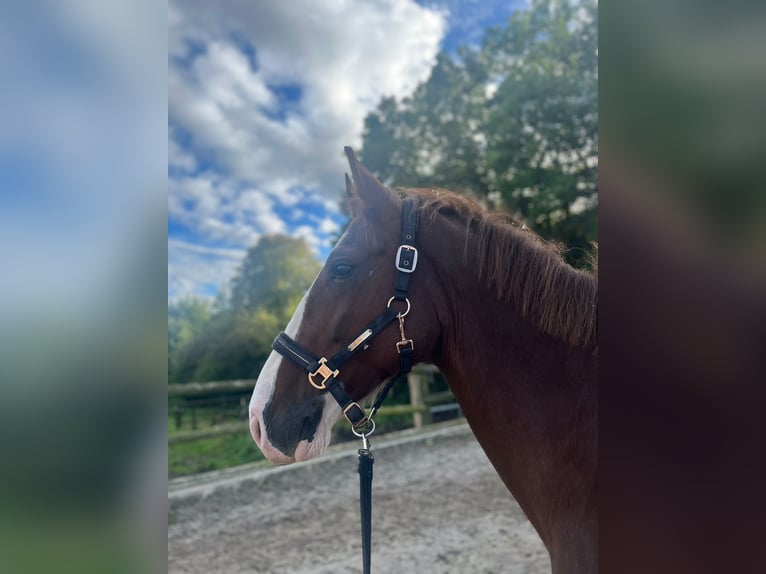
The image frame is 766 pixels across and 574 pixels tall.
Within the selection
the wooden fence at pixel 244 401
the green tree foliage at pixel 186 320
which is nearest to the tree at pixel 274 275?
the green tree foliage at pixel 186 320

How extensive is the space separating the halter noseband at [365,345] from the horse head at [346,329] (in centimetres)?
2

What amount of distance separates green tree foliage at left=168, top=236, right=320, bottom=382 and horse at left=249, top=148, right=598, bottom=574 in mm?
6294

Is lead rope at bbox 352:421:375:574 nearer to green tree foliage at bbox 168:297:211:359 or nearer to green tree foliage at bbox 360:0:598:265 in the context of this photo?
green tree foliage at bbox 168:297:211:359

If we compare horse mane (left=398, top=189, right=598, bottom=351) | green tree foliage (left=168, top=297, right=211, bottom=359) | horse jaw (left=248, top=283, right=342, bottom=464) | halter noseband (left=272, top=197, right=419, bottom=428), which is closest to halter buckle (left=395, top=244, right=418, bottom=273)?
halter noseband (left=272, top=197, right=419, bottom=428)

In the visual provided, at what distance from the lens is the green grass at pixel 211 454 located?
6.07 metres

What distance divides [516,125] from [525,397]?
25.9ft

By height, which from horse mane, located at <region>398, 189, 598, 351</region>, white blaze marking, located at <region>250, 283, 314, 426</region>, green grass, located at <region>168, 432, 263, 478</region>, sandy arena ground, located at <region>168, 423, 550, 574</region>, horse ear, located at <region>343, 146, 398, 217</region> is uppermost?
horse ear, located at <region>343, 146, 398, 217</region>

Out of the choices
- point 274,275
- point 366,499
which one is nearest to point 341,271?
point 366,499

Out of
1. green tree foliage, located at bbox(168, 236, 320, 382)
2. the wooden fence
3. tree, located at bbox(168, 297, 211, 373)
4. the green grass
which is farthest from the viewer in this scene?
green tree foliage, located at bbox(168, 236, 320, 382)

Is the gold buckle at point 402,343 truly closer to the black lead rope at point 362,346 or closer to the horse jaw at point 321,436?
the black lead rope at point 362,346

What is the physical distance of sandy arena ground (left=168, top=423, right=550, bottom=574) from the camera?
11.6 ft

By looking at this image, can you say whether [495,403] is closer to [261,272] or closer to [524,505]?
[524,505]

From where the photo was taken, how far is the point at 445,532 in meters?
3.95

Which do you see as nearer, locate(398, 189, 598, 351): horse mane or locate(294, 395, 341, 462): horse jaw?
locate(398, 189, 598, 351): horse mane
